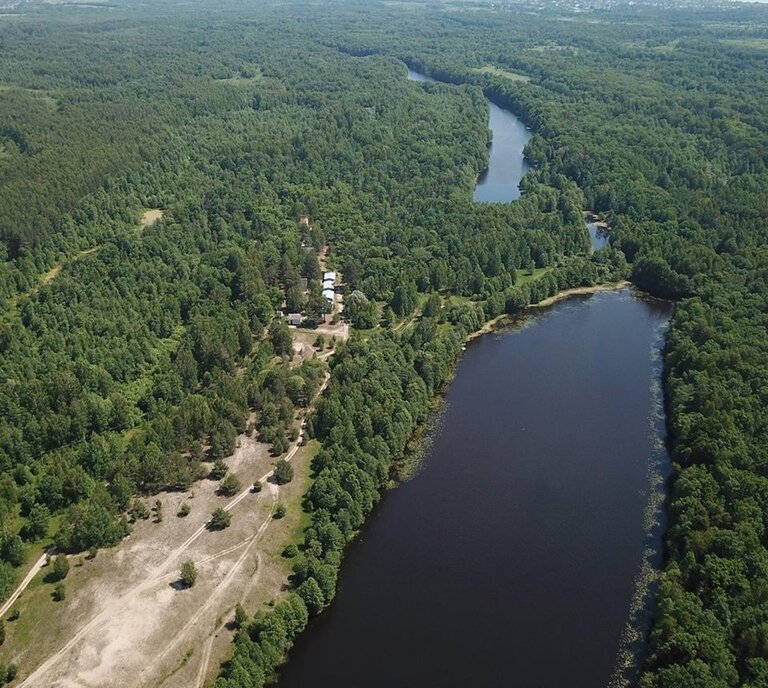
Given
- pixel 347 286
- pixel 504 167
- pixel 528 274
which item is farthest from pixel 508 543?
pixel 504 167

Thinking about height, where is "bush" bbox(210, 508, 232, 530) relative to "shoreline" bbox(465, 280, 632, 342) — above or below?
above

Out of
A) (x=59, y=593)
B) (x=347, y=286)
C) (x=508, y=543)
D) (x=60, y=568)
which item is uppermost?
(x=60, y=568)

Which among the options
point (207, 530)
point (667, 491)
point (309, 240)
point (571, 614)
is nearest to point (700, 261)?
point (667, 491)

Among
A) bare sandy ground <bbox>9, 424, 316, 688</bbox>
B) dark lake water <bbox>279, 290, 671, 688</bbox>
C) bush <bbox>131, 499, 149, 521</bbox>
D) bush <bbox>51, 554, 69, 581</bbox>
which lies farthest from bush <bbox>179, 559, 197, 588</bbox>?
dark lake water <bbox>279, 290, 671, 688</bbox>

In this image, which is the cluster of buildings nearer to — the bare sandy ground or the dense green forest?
the dense green forest

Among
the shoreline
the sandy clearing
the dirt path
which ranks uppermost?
the sandy clearing

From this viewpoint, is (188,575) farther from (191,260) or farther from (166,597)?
(191,260)

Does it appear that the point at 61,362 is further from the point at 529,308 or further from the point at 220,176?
the point at 220,176
